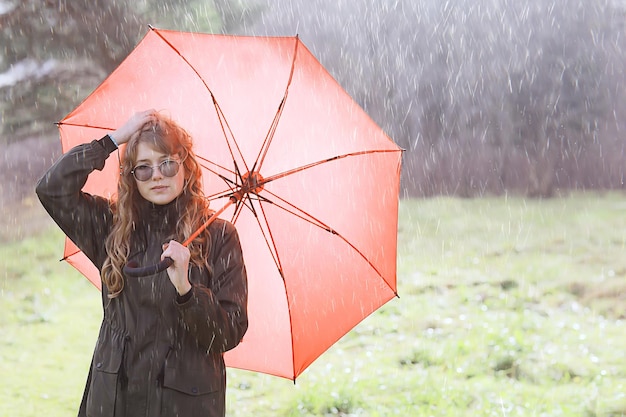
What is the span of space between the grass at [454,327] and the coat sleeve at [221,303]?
3.58 meters

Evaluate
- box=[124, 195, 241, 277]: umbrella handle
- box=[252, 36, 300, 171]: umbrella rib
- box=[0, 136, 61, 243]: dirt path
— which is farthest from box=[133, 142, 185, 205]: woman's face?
box=[0, 136, 61, 243]: dirt path

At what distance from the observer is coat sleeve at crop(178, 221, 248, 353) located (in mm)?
2207

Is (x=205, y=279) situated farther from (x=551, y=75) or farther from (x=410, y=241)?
(x=551, y=75)

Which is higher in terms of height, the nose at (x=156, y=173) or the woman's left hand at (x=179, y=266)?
the nose at (x=156, y=173)

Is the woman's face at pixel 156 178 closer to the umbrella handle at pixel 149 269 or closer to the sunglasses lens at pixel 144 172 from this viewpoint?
the sunglasses lens at pixel 144 172

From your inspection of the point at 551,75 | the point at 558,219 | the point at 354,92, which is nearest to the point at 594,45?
the point at 551,75

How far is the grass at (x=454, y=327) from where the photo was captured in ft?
19.8

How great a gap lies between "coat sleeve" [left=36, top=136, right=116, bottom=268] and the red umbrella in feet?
1.47

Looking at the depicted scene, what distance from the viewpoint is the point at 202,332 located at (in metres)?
2.25

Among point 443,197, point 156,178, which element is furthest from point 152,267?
point 443,197

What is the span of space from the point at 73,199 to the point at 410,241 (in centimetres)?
714

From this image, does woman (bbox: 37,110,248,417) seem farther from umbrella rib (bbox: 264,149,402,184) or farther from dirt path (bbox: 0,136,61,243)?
dirt path (bbox: 0,136,61,243)

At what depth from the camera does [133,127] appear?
2.39 meters

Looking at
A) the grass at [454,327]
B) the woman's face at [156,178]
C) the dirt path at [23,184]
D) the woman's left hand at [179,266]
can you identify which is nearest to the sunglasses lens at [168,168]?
the woman's face at [156,178]
